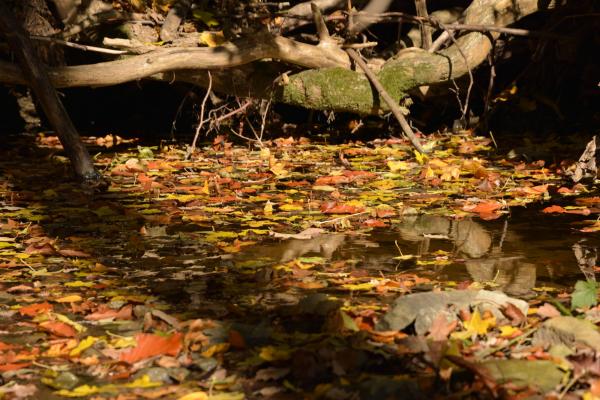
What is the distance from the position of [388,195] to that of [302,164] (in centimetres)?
171

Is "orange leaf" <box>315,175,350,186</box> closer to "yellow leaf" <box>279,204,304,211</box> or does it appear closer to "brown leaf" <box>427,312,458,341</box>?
"yellow leaf" <box>279,204,304,211</box>

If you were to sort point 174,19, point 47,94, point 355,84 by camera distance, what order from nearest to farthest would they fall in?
point 47,94 < point 355,84 < point 174,19

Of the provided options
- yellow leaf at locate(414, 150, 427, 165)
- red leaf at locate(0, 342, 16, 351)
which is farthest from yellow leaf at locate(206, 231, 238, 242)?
yellow leaf at locate(414, 150, 427, 165)

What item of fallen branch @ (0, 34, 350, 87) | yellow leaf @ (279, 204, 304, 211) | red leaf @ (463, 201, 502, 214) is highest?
fallen branch @ (0, 34, 350, 87)

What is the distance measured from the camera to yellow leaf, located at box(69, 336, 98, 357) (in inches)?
123

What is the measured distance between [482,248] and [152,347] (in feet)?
7.05

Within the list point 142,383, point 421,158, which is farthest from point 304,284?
point 421,158

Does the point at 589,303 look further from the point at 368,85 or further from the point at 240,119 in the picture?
the point at 240,119

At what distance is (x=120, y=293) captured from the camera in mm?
3809

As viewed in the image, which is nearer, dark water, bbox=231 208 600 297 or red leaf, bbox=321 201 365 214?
dark water, bbox=231 208 600 297

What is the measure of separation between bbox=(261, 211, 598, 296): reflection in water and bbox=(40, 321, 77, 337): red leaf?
1.30m

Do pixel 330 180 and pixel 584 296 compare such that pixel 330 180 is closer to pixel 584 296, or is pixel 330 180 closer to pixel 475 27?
pixel 475 27

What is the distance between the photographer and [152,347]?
3049 millimetres

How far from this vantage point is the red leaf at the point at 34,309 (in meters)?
3.56
